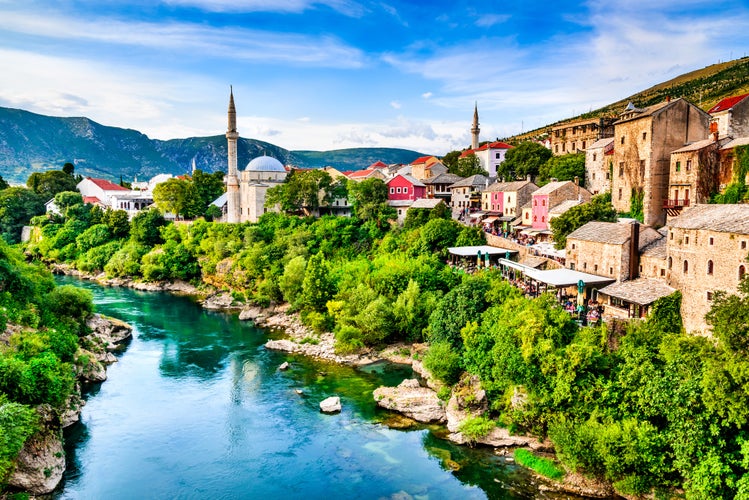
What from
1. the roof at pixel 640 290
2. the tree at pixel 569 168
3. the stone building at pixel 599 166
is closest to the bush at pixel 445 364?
the roof at pixel 640 290

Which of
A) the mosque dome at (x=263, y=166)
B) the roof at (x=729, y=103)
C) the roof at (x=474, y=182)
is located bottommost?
the roof at (x=474, y=182)

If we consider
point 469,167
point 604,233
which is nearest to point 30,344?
point 604,233

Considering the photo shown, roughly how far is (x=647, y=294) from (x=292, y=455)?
606 inches

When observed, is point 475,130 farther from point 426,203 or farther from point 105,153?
point 105,153

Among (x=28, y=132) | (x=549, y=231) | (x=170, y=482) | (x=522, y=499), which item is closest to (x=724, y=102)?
(x=549, y=231)

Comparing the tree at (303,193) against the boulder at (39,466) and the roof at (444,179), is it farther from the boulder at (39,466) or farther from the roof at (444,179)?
the boulder at (39,466)

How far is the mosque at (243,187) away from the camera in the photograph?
2285 inches

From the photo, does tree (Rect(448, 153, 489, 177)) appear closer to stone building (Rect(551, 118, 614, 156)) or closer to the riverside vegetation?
stone building (Rect(551, 118, 614, 156))

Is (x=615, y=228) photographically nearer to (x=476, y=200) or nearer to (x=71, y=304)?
(x=476, y=200)

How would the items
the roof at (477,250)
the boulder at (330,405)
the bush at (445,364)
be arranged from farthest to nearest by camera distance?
the roof at (477,250) → the bush at (445,364) → the boulder at (330,405)

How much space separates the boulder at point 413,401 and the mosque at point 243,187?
1404 inches

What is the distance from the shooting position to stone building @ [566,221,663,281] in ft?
84.3

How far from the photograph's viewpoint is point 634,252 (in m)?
25.7

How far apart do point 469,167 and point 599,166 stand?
17.6m
